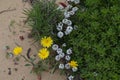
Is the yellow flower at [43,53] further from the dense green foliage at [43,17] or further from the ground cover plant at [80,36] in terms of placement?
the dense green foliage at [43,17]

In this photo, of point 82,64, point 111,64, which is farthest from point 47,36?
point 111,64

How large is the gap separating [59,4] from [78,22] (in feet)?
1.72

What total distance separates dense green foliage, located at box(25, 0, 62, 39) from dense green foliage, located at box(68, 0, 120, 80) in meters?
0.24

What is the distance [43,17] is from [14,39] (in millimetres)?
461

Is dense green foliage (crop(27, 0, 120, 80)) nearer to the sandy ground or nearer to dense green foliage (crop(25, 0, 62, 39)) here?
dense green foliage (crop(25, 0, 62, 39))

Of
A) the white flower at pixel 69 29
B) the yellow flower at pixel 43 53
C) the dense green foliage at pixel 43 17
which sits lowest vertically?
the yellow flower at pixel 43 53

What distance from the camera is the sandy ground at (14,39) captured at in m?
4.45

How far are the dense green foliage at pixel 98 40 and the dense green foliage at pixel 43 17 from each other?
24 cm

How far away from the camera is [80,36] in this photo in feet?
14.1

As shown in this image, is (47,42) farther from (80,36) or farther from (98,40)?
(98,40)

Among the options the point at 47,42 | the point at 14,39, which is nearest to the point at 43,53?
the point at 47,42

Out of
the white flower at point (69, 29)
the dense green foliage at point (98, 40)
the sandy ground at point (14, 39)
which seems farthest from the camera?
the sandy ground at point (14, 39)

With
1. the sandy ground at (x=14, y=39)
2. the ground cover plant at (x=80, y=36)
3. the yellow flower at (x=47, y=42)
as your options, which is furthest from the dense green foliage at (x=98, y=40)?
the sandy ground at (x=14, y=39)

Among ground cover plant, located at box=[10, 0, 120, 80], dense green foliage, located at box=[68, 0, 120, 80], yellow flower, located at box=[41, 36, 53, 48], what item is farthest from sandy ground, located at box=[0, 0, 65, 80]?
dense green foliage, located at box=[68, 0, 120, 80]
